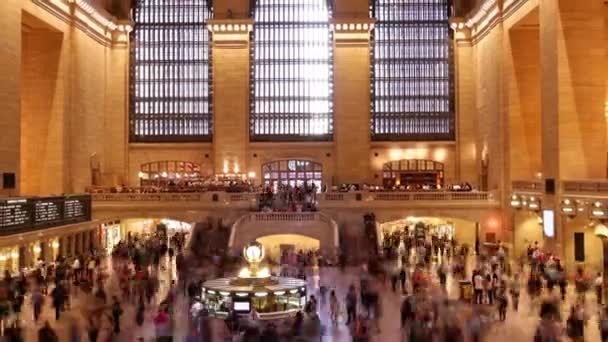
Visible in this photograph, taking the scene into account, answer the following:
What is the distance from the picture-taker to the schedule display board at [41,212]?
28869 millimetres

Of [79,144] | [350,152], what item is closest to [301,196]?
[350,152]

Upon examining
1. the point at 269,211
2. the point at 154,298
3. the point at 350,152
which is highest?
the point at 350,152

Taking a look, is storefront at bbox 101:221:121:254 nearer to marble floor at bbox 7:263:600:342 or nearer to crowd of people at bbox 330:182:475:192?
crowd of people at bbox 330:182:475:192

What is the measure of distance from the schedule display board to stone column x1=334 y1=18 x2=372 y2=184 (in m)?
17.8

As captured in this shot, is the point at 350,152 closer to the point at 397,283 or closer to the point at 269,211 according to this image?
the point at 269,211

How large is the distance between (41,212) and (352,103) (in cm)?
2340

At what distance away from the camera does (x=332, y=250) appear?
1355 inches

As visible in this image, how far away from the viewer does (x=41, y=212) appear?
31.9m

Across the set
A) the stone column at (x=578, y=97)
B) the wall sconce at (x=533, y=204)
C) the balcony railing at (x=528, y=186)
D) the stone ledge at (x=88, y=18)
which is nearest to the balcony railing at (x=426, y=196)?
the balcony railing at (x=528, y=186)

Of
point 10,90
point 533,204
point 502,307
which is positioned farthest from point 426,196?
point 10,90

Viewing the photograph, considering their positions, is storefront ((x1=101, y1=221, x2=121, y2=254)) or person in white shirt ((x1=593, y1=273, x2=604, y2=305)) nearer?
person in white shirt ((x1=593, y1=273, x2=604, y2=305))

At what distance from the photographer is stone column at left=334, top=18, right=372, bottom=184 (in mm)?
49469

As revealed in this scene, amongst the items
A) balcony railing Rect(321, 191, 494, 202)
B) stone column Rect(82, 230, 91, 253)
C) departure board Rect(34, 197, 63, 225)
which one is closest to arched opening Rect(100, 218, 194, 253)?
stone column Rect(82, 230, 91, 253)

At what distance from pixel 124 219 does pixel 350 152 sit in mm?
14995
